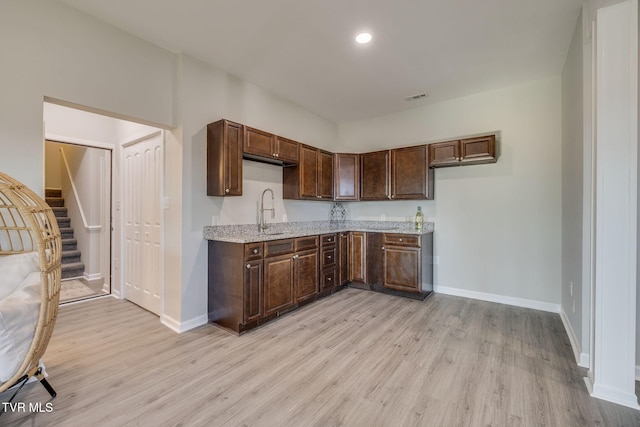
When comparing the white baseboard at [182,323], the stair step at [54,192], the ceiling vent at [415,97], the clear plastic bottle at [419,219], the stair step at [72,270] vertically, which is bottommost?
the white baseboard at [182,323]

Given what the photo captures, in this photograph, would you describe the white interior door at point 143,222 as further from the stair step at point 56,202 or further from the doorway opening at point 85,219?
the stair step at point 56,202

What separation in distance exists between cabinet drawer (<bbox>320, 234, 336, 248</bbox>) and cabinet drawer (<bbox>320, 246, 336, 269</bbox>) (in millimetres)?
72

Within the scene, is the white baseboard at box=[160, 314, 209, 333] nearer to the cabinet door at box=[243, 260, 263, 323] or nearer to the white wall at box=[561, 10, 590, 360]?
the cabinet door at box=[243, 260, 263, 323]

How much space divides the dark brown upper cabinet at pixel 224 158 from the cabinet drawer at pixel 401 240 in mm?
2156

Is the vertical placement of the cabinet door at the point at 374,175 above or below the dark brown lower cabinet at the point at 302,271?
above

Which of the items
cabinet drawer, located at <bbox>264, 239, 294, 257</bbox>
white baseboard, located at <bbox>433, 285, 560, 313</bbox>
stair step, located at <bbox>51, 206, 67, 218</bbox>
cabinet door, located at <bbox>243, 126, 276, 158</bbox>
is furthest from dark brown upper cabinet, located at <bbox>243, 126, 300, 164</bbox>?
stair step, located at <bbox>51, 206, 67, 218</bbox>

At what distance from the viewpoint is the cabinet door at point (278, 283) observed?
9.97 ft

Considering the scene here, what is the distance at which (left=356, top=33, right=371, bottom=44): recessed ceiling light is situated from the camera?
8.58ft

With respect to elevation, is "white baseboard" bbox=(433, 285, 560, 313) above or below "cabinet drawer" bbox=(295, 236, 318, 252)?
below

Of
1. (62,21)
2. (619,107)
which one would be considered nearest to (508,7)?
(619,107)

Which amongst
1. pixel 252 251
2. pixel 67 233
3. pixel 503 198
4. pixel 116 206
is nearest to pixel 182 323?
pixel 252 251

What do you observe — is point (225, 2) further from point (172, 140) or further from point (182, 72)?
point (172, 140)

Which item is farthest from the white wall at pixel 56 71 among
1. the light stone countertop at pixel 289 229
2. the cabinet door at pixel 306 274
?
the cabinet door at pixel 306 274

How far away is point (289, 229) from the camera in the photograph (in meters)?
4.19
